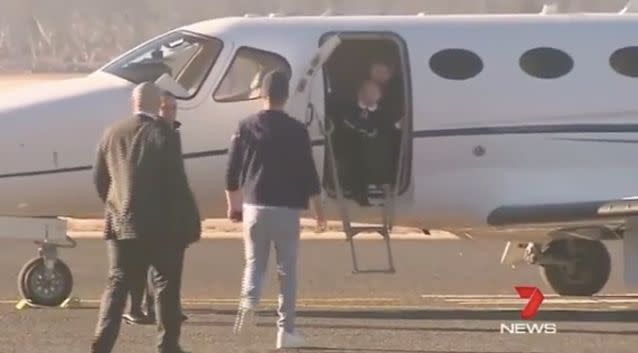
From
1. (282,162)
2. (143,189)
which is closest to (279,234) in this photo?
(282,162)

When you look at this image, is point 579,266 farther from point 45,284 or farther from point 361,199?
point 45,284

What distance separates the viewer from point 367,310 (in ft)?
51.3

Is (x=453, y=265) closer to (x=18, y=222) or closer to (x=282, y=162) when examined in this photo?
(x=18, y=222)

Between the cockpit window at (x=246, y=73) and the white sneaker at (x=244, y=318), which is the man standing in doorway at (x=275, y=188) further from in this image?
the cockpit window at (x=246, y=73)

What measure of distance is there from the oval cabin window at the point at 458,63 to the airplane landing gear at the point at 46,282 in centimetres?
349

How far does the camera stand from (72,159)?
15258 millimetres

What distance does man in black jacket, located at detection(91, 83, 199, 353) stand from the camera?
37.1 feet

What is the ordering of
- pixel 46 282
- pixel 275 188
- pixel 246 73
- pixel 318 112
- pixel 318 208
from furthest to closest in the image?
pixel 246 73
pixel 318 112
pixel 46 282
pixel 318 208
pixel 275 188

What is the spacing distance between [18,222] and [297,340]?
3.62 meters

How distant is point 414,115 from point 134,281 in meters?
4.94

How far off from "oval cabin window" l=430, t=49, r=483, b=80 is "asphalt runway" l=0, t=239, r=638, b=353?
6.54ft

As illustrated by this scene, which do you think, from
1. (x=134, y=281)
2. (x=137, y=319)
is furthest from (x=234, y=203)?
(x=137, y=319)

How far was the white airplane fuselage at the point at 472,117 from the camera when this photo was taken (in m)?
15.6

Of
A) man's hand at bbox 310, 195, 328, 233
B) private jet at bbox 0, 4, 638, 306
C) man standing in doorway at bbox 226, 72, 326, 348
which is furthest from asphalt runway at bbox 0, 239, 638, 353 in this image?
man's hand at bbox 310, 195, 328, 233
